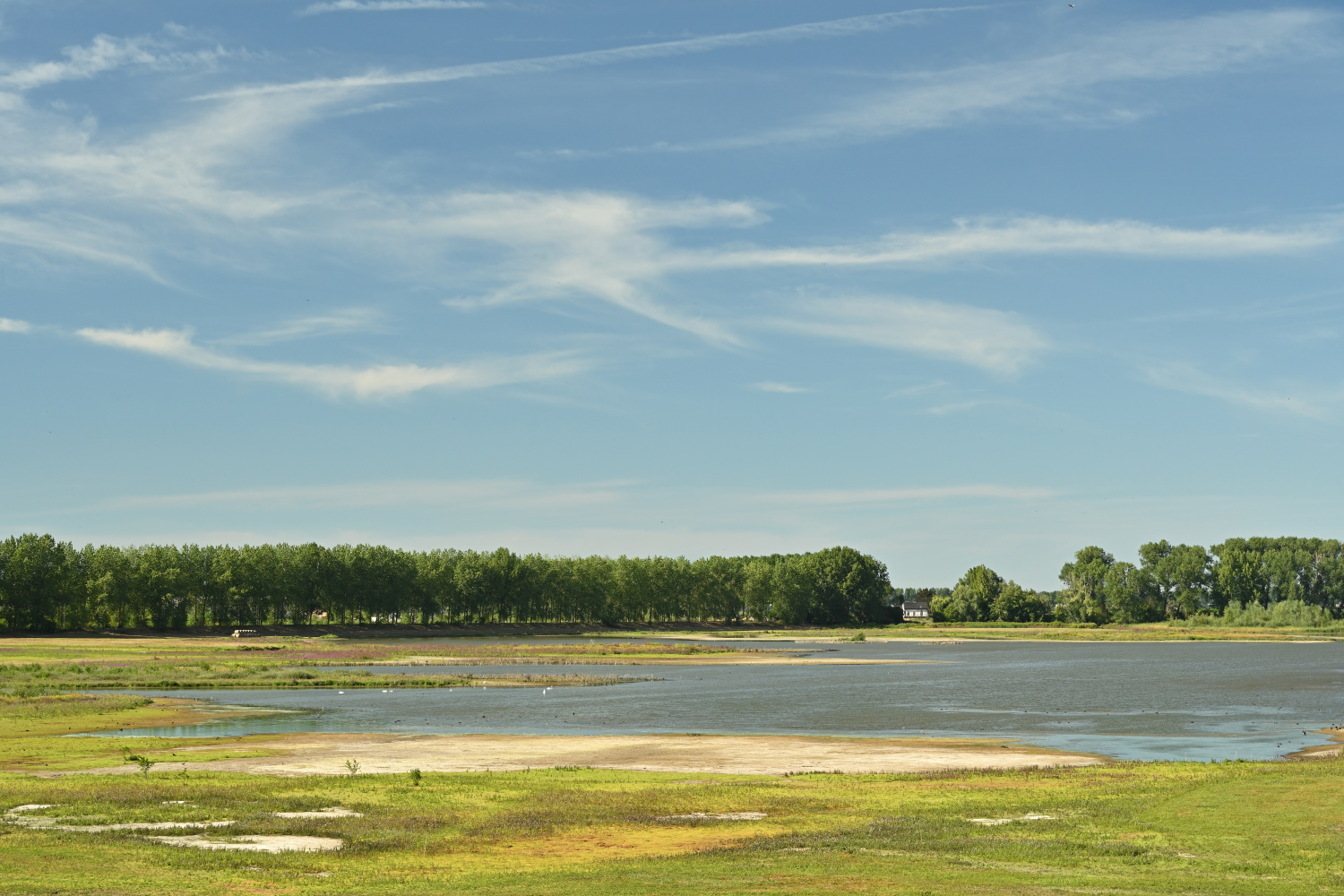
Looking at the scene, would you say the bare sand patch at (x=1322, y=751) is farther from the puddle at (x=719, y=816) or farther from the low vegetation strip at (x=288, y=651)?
the low vegetation strip at (x=288, y=651)

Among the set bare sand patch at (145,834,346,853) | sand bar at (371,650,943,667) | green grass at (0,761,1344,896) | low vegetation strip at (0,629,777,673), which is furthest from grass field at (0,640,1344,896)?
sand bar at (371,650,943,667)

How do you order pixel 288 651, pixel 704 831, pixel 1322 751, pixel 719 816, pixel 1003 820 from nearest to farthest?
pixel 704 831 < pixel 1003 820 < pixel 719 816 < pixel 1322 751 < pixel 288 651

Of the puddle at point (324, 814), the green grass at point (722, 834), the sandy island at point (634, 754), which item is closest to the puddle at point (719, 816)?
the green grass at point (722, 834)

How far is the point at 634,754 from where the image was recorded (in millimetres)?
55750

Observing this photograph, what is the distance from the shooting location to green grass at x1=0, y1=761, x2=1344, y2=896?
27.1m

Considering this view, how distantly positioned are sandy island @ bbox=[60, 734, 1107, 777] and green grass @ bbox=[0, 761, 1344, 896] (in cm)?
362

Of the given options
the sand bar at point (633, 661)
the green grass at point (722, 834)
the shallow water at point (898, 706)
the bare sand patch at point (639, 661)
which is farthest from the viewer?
the bare sand patch at point (639, 661)

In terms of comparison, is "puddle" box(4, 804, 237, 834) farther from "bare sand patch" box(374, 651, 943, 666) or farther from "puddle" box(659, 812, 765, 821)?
"bare sand patch" box(374, 651, 943, 666)

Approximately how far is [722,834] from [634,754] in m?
→ 22.2

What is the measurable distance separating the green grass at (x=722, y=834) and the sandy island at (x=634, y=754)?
3617mm

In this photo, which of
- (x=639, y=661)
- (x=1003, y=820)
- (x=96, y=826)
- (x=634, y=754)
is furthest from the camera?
(x=639, y=661)

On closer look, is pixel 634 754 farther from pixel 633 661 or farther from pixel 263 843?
pixel 633 661

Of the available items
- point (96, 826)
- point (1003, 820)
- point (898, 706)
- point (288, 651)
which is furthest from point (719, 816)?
point (288, 651)

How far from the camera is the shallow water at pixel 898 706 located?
67375mm
